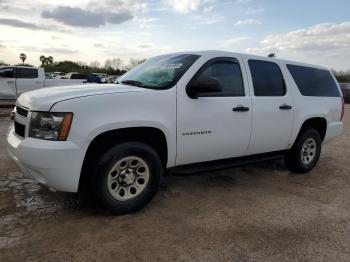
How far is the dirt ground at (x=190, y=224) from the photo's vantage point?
2.95 meters

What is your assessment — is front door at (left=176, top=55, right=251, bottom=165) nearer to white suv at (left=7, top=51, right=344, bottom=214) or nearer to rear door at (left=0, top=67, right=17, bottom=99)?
white suv at (left=7, top=51, right=344, bottom=214)

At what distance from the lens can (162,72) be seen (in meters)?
4.14

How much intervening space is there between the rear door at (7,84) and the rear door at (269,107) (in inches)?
497

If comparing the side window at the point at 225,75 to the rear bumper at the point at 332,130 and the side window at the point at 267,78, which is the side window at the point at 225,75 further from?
the rear bumper at the point at 332,130

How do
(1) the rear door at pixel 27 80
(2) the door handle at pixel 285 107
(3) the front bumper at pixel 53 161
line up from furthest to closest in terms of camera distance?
(1) the rear door at pixel 27 80 → (2) the door handle at pixel 285 107 → (3) the front bumper at pixel 53 161

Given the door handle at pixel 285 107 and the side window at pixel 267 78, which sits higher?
the side window at pixel 267 78

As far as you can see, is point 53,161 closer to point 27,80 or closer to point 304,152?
point 304,152

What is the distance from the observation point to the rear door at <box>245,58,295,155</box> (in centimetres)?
459

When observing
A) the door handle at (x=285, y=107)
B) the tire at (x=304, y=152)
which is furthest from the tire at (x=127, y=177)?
the tire at (x=304, y=152)

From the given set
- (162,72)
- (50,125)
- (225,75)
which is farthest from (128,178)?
(225,75)

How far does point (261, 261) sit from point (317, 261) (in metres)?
0.50

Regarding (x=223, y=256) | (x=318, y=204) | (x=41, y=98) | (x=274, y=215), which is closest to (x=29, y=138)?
(x=41, y=98)

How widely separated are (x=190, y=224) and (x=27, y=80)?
13.4 m

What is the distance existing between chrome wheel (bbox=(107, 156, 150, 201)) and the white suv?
1 cm
